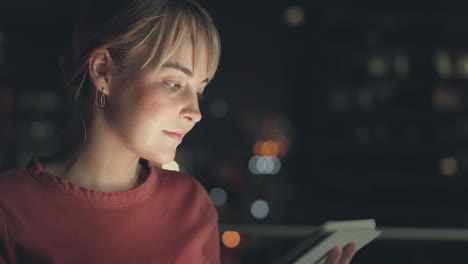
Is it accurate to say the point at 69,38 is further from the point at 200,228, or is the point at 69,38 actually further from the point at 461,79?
the point at 461,79

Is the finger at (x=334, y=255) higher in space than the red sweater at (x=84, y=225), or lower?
lower

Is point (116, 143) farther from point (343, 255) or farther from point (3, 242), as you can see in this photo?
point (343, 255)

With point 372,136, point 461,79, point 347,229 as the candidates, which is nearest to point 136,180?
point 347,229

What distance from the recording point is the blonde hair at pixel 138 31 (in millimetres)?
1209

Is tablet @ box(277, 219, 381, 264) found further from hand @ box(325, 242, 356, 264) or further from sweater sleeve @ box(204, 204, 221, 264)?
sweater sleeve @ box(204, 204, 221, 264)

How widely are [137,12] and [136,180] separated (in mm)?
400

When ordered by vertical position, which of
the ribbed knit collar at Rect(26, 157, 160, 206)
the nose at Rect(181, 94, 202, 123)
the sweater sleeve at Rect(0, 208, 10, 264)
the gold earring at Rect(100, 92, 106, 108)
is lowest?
the sweater sleeve at Rect(0, 208, 10, 264)

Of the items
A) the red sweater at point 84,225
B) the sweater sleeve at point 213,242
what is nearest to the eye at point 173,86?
the red sweater at point 84,225

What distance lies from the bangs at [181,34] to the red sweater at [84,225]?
0.30 meters

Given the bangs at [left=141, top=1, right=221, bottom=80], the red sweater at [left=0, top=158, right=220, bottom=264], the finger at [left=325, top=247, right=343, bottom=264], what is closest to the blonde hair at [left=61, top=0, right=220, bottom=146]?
the bangs at [left=141, top=1, right=221, bottom=80]

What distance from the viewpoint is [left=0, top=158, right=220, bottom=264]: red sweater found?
3.76 feet

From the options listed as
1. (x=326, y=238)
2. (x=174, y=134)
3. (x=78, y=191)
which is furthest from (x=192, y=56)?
(x=326, y=238)

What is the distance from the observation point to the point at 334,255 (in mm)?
1263

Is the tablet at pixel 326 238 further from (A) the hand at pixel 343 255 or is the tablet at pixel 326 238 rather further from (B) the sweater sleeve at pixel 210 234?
(B) the sweater sleeve at pixel 210 234
